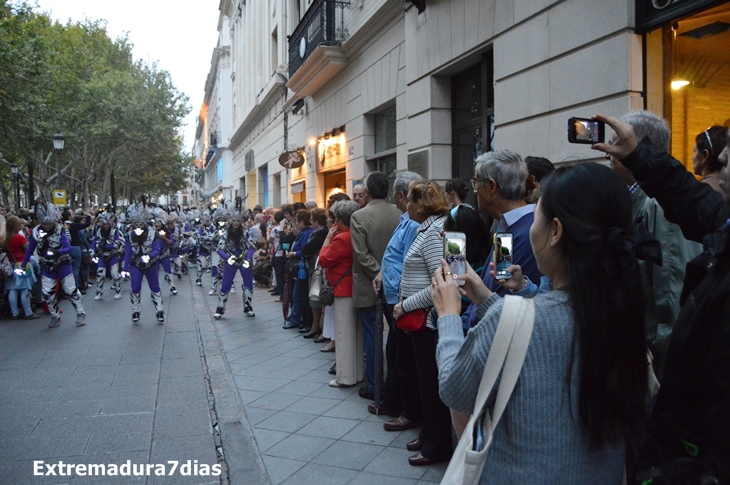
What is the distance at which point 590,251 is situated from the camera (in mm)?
1604

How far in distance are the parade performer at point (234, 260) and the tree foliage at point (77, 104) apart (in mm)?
11443

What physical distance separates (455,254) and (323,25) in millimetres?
13562

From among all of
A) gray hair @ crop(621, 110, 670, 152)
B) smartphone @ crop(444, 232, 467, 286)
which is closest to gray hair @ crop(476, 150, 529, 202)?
gray hair @ crop(621, 110, 670, 152)

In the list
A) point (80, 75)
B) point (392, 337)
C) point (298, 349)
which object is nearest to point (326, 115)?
point (298, 349)

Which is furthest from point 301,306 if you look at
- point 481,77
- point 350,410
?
point 481,77

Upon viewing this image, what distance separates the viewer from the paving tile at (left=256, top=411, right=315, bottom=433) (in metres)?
5.02

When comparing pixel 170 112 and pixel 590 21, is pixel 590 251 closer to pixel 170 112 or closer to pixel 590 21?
pixel 590 21

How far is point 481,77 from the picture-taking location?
8.28 metres

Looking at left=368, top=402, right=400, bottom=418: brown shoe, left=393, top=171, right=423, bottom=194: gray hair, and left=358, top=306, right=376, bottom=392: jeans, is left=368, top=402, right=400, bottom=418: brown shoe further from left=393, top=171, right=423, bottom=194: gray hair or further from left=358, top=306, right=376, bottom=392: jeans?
left=393, top=171, right=423, bottom=194: gray hair

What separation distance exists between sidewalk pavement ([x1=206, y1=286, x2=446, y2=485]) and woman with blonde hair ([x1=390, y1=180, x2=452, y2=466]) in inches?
7.9

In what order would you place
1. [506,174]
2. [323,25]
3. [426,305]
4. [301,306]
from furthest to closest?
[323,25], [301,306], [426,305], [506,174]

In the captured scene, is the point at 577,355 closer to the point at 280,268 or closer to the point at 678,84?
the point at 678,84

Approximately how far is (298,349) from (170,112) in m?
38.5

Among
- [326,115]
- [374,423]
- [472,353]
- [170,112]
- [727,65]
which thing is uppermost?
[170,112]
